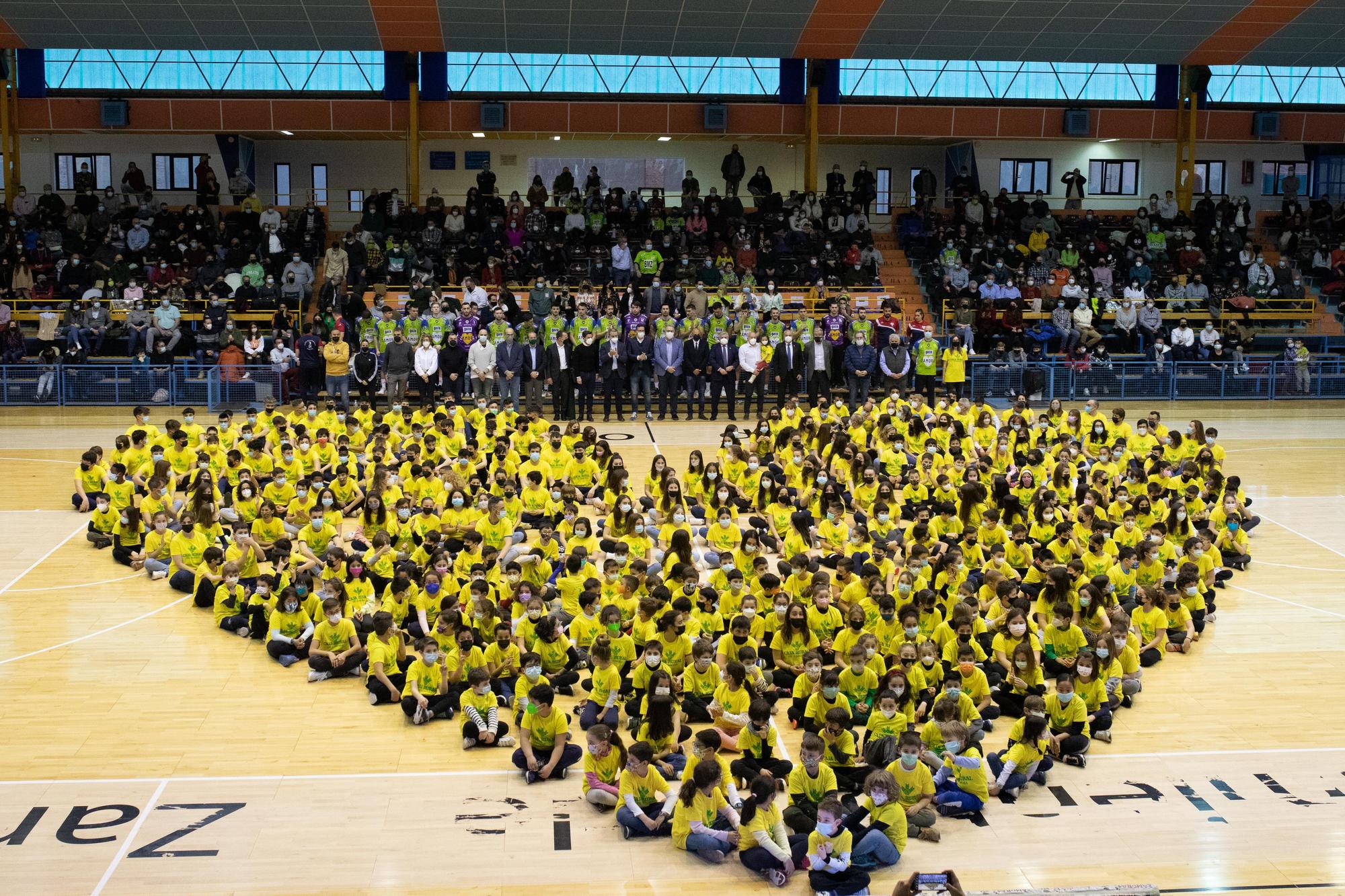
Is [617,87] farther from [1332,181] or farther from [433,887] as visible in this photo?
[433,887]

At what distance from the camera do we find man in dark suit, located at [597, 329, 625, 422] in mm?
31109

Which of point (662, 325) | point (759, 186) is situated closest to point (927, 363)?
point (662, 325)

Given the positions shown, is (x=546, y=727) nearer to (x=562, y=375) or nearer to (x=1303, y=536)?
(x=1303, y=536)

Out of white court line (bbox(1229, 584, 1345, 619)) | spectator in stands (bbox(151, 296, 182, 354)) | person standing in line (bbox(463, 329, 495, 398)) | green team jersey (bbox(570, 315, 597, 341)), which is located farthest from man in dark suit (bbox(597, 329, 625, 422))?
white court line (bbox(1229, 584, 1345, 619))

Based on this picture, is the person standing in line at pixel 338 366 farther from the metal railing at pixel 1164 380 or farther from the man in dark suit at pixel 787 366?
the metal railing at pixel 1164 380

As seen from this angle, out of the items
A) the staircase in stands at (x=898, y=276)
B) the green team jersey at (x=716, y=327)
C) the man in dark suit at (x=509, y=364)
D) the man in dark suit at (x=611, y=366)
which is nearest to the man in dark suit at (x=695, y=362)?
the green team jersey at (x=716, y=327)

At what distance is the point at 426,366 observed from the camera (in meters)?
31.0

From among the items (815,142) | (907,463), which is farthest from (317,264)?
(907,463)

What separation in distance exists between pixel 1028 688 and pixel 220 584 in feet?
33.1

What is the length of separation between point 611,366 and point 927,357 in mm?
7331

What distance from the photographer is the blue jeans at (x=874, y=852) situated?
36.6ft

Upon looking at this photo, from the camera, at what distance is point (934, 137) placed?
42.6 metres

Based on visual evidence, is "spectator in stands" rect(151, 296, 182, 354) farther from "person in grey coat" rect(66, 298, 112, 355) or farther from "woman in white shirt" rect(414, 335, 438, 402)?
"woman in white shirt" rect(414, 335, 438, 402)

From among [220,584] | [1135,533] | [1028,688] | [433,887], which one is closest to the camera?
[433,887]
